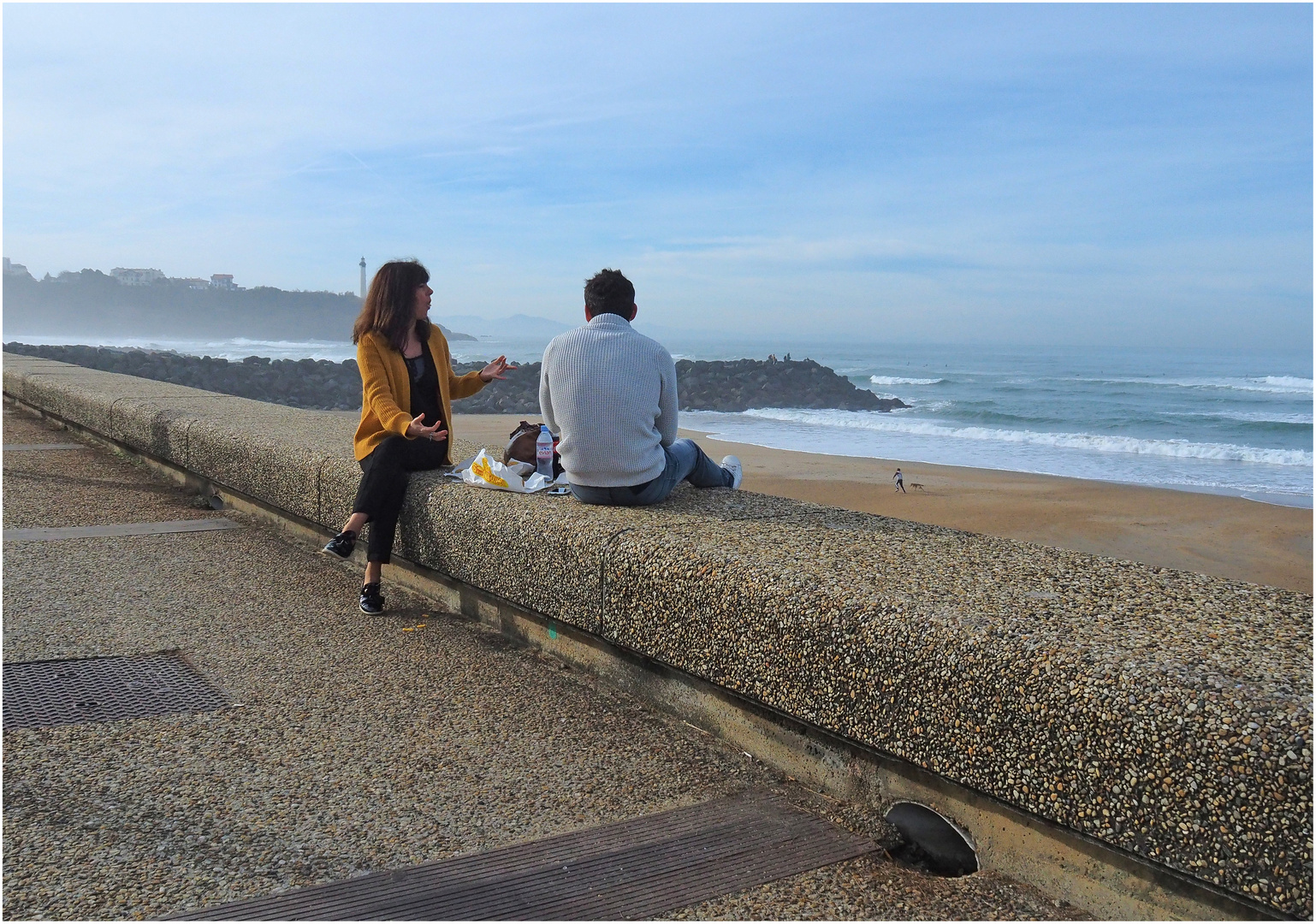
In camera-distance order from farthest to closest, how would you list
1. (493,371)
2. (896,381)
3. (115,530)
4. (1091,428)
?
(896,381) < (1091,428) < (115,530) < (493,371)

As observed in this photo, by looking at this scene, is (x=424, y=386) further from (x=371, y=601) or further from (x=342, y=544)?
(x=371, y=601)

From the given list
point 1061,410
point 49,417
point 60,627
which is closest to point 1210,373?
point 1061,410

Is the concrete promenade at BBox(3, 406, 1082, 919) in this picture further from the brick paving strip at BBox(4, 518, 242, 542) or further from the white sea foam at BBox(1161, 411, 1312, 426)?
the white sea foam at BBox(1161, 411, 1312, 426)

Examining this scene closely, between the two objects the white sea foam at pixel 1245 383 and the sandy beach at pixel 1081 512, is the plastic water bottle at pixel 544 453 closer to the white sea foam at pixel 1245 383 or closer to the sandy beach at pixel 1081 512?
the sandy beach at pixel 1081 512

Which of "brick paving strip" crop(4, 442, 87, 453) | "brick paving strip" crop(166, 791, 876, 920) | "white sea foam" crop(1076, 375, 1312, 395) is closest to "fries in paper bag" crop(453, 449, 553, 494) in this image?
"brick paving strip" crop(166, 791, 876, 920)

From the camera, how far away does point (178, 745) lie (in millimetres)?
3248

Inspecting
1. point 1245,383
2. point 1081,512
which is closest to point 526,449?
point 1081,512

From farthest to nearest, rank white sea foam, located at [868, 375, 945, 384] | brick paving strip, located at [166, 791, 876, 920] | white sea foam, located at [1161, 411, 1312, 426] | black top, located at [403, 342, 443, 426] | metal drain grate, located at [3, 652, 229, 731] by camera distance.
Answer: white sea foam, located at [868, 375, 945, 384]
white sea foam, located at [1161, 411, 1312, 426]
black top, located at [403, 342, 443, 426]
metal drain grate, located at [3, 652, 229, 731]
brick paving strip, located at [166, 791, 876, 920]

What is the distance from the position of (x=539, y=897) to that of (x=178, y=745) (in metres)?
1.42

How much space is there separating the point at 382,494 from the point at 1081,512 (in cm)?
1419

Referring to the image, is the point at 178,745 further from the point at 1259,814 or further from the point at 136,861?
the point at 1259,814

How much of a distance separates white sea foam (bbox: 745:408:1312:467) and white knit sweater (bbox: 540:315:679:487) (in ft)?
84.3

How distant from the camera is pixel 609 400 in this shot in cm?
439

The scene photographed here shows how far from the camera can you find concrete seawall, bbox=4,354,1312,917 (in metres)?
2.09
